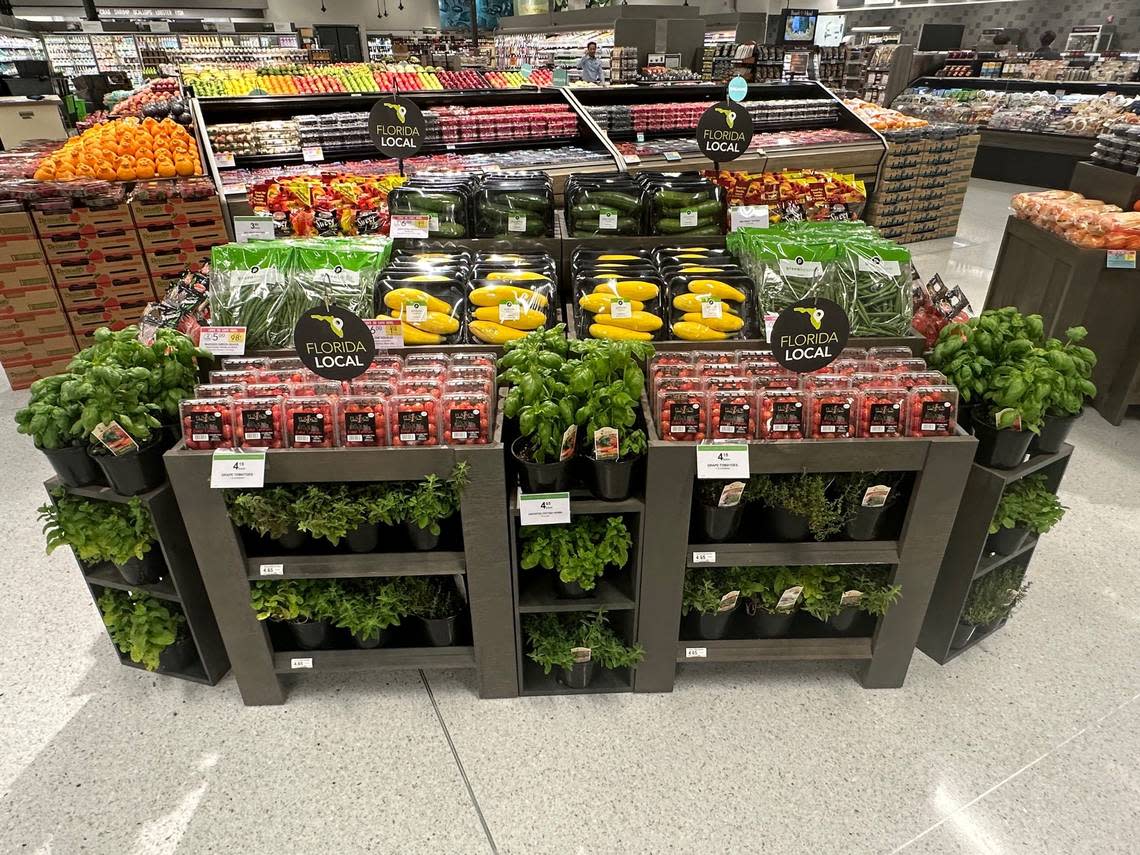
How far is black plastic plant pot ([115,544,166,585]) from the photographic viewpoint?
206 centimetres

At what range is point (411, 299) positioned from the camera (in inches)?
93.0

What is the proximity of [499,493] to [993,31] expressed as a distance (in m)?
15.9

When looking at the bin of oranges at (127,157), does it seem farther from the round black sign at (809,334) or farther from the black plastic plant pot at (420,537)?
the round black sign at (809,334)

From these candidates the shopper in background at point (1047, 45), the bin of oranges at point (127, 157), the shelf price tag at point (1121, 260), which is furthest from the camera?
the shopper in background at point (1047, 45)

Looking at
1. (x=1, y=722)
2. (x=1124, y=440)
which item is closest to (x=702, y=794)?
(x=1, y=722)

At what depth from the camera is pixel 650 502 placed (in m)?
1.90

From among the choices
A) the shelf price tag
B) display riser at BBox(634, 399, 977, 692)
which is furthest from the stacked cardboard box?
the shelf price tag

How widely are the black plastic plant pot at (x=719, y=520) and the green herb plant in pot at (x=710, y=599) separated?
0.17 m

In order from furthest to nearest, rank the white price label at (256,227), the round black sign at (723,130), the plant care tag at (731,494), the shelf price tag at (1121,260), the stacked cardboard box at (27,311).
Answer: the stacked cardboard box at (27,311) → the shelf price tag at (1121,260) → the round black sign at (723,130) → the white price label at (256,227) → the plant care tag at (731,494)

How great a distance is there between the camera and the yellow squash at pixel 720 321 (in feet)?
7.86

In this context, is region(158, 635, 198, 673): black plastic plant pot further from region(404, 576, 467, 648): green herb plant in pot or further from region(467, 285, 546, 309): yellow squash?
region(467, 285, 546, 309): yellow squash

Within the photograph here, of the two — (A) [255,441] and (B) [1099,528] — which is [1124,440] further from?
(A) [255,441]

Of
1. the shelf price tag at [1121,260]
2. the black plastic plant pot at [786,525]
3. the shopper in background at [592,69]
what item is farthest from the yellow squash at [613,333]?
the shopper in background at [592,69]

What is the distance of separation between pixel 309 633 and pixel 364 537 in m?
0.44
